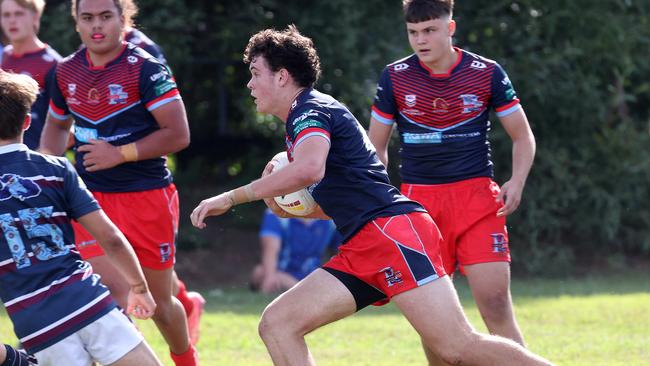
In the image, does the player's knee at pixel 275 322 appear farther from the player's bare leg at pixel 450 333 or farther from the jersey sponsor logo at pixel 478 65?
the jersey sponsor logo at pixel 478 65

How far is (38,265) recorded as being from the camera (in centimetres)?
441

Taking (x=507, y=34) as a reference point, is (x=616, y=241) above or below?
below

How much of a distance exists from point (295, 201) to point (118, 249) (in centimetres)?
105

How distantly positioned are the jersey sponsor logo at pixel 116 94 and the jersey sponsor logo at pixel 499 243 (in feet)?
7.28

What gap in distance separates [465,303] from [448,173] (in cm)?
421

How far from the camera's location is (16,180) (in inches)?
175

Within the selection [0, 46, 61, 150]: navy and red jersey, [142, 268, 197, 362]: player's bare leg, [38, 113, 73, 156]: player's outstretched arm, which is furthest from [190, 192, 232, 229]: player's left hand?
[0, 46, 61, 150]: navy and red jersey

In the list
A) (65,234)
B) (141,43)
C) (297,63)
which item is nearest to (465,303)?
(141,43)

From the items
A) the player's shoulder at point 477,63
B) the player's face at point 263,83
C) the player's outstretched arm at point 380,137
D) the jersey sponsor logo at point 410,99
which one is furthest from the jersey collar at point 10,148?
the player's shoulder at point 477,63

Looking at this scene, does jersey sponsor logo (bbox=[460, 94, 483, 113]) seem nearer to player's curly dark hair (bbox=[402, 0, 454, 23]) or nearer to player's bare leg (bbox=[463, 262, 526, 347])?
player's curly dark hair (bbox=[402, 0, 454, 23])

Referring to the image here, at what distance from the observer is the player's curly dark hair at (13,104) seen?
4.53 meters

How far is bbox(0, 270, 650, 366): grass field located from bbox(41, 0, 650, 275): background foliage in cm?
195

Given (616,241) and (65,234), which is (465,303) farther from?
(65,234)

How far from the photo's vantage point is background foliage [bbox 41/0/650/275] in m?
12.7
